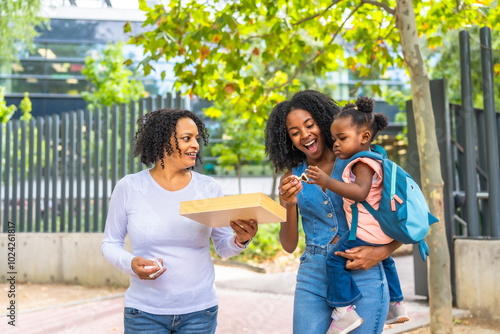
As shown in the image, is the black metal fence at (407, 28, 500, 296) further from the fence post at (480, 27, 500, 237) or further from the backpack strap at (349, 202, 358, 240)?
the backpack strap at (349, 202, 358, 240)

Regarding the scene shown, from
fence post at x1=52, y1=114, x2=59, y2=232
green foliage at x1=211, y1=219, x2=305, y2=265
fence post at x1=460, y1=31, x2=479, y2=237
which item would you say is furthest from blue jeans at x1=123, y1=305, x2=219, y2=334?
green foliage at x1=211, y1=219, x2=305, y2=265

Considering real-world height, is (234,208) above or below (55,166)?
below

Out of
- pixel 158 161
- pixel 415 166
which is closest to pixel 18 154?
pixel 415 166

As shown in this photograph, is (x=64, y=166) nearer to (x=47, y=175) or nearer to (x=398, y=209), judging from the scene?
(x=47, y=175)

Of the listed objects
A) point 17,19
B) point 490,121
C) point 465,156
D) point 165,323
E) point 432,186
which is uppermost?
point 17,19

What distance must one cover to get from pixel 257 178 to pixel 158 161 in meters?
23.3

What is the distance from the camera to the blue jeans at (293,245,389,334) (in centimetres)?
229

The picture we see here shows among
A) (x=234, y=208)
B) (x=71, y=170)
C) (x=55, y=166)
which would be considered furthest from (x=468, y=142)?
(x=55, y=166)

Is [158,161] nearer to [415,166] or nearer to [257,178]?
[415,166]

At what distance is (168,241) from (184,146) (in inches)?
18.7

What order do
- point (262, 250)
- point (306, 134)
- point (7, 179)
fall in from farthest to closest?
point (262, 250) < point (7, 179) < point (306, 134)

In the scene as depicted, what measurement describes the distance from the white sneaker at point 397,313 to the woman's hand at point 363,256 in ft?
1.12

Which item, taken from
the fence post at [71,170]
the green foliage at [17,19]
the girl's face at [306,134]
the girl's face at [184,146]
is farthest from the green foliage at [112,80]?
the girl's face at [306,134]

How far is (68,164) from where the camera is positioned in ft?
28.7
